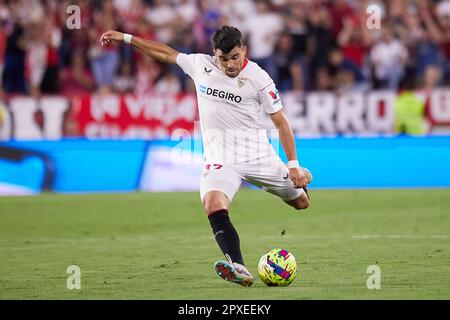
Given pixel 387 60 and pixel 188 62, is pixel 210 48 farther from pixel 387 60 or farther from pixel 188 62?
pixel 188 62

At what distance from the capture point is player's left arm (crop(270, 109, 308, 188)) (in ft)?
30.4

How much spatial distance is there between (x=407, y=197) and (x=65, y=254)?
25.5 feet

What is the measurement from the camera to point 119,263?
430 inches

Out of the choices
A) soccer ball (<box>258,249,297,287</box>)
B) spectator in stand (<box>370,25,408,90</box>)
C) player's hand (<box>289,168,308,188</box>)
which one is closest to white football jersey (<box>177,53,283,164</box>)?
player's hand (<box>289,168,308,188</box>)

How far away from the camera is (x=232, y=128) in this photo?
32.4 feet

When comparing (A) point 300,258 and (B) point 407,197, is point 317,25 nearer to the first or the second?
(B) point 407,197

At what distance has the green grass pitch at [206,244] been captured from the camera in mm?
8938

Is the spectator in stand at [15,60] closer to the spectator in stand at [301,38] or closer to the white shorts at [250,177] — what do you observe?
the spectator in stand at [301,38]

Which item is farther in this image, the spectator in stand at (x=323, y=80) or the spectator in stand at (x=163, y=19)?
the spectator in stand at (x=163, y=19)

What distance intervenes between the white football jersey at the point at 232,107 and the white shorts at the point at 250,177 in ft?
0.24

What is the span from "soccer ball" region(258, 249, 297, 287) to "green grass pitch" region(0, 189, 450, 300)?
9 centimetres

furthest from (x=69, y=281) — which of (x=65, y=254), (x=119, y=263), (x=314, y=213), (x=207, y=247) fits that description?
(x=314, y=213)

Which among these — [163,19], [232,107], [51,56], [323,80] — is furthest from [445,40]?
[232,107]

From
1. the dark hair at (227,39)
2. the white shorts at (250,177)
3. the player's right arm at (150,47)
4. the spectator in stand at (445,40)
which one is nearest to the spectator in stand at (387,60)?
the spectator in stand at (445,40)
